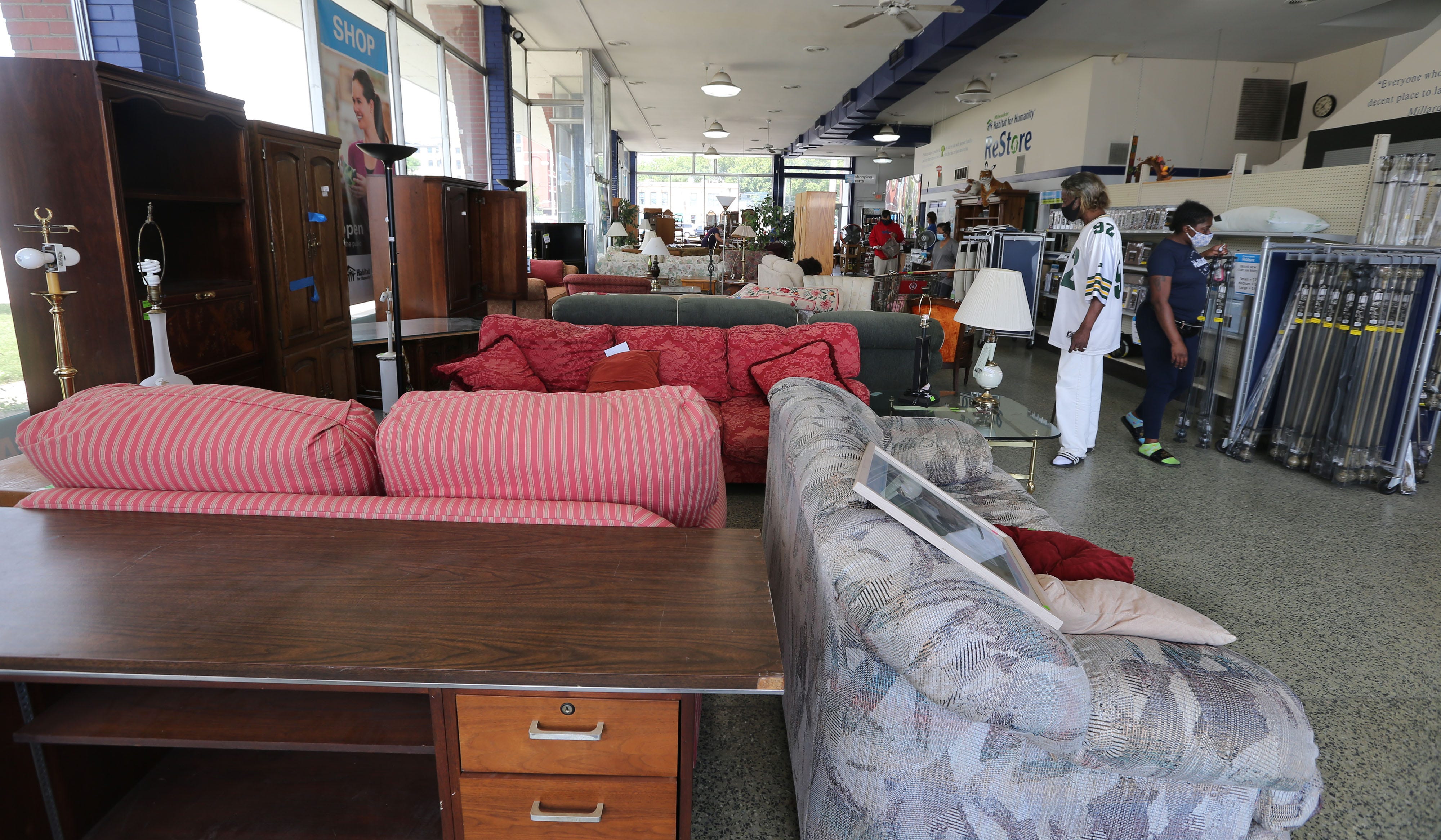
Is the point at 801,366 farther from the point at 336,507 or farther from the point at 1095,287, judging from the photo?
the point at 336,507

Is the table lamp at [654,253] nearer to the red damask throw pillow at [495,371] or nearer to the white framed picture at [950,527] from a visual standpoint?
the red damask throw pillow at [495,371]

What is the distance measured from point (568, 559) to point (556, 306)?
3.44 m

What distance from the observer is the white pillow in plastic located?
16.9 ft

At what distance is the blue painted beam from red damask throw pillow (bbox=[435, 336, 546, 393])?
17.6 feet

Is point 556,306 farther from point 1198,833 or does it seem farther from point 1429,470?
point 1429,470

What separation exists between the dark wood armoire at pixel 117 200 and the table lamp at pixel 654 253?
15.4 ft

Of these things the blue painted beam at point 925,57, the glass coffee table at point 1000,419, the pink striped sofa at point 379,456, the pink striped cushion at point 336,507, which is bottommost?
the glass coffee table at point 1000,419

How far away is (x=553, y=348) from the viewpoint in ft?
13.2

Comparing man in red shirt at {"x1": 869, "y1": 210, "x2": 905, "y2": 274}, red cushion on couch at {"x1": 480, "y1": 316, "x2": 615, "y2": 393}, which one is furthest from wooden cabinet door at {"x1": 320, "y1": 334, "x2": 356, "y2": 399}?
man in red shirt at {"x1": 869, "y1": 210, "x2": 905, "y2": 274}

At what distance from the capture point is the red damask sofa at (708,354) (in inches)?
156

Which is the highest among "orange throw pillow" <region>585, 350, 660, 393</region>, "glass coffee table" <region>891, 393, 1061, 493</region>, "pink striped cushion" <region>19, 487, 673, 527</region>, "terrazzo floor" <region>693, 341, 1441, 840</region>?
"pink striped cushion" <region>19, 487, 673, 527</region>

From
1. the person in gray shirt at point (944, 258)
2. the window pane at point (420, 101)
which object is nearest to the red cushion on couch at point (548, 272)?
the window pane at point (420, 101)

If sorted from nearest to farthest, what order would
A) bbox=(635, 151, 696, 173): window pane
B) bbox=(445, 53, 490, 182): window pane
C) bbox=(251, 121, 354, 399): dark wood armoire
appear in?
bbox=(251, 121, 354, 399): dark wood armoire < bbox=(445, 53, 490, 182): window pane < bbox=(635, 151, 696, 173): window pane

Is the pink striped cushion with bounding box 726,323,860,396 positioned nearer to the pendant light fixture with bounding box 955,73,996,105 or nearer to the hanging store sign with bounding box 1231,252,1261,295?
the hanging store sign with bounding box 1231,252,1261,295
